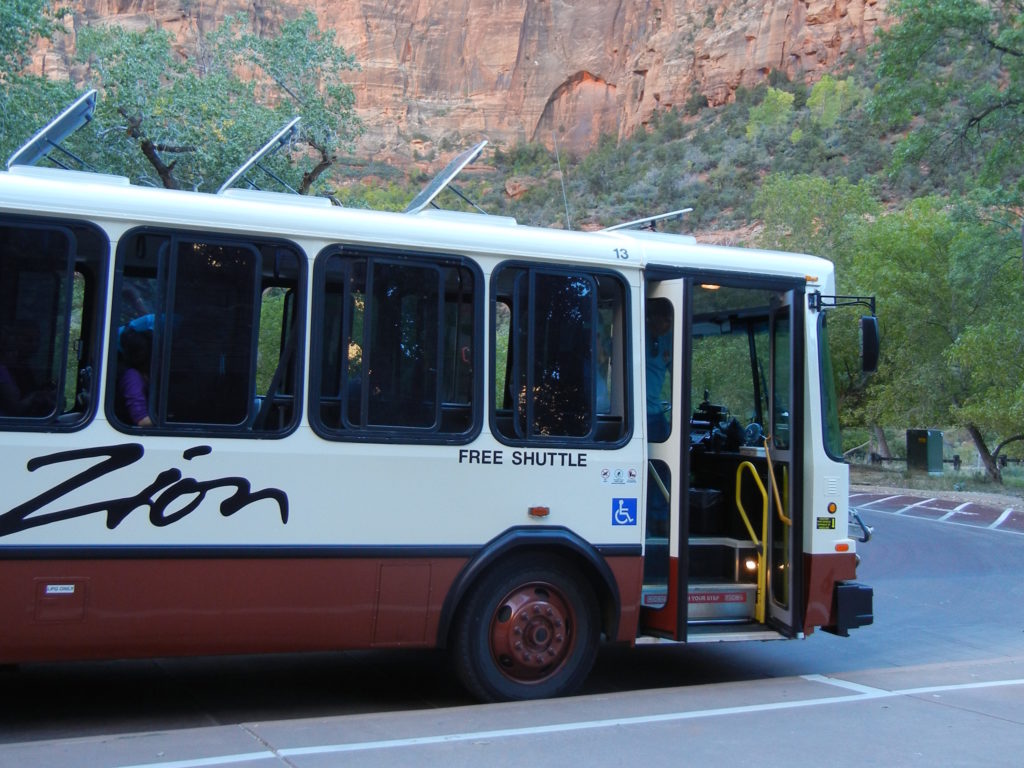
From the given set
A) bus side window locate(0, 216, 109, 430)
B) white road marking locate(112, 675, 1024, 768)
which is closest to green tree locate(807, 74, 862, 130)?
white road marking locate(112, 675, 1024, 768)

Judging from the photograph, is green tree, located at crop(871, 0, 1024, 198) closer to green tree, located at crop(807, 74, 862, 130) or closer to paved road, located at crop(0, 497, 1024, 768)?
paved road, located at crop(0, 497, 1024, 768)

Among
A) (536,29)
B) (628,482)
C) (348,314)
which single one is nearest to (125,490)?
(348,314)

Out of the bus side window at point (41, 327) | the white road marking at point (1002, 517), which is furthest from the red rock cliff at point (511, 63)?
the bus side window at point (41, 327)

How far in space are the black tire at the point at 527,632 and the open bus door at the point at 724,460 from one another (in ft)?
1.75

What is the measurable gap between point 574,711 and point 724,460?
8.22ft

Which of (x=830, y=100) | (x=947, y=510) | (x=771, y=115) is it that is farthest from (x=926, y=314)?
(x=771, y=115)

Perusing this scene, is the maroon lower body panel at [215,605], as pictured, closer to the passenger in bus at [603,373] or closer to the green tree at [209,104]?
the passenger in bus at [603,373]

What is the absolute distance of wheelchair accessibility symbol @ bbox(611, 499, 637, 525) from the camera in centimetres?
680

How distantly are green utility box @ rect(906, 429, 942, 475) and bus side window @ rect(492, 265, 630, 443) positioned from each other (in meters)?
26.6

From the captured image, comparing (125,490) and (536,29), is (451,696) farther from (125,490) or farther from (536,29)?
(536,29)

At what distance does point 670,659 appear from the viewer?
27.7 ft

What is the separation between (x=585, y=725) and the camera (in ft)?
19.5

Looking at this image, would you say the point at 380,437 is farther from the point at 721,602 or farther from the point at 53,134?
the point at 53,134

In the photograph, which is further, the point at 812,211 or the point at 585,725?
the point at 812,211
